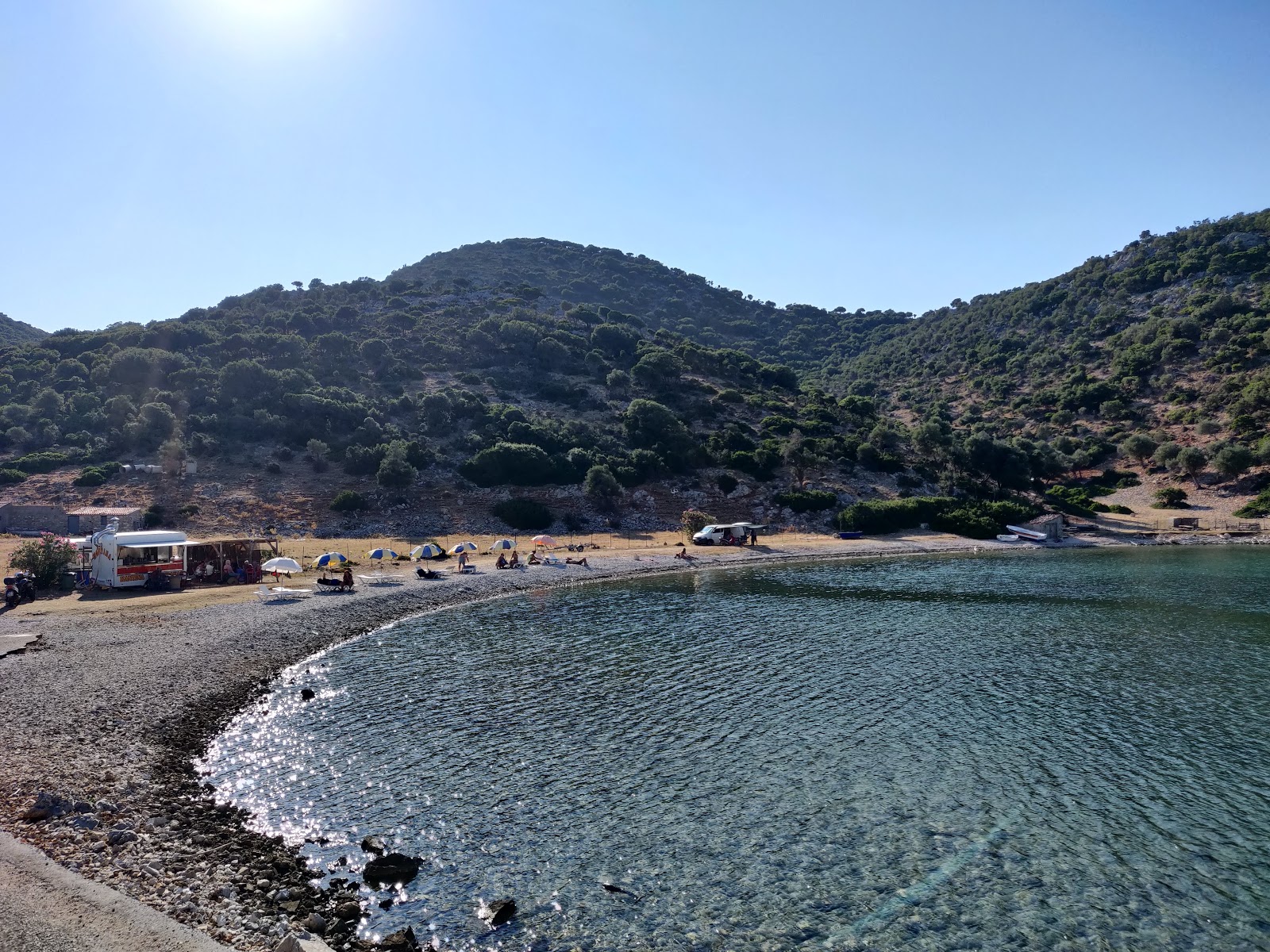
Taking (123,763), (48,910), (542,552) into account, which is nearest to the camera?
(48,910)

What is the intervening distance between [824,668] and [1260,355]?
10717cm

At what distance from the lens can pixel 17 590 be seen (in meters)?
33.8

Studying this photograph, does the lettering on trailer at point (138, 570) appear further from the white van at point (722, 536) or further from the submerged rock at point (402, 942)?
the white van at point (722, 536)

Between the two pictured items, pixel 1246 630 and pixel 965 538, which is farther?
pixel 965 538

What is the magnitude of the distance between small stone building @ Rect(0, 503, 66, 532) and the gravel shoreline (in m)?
28.0

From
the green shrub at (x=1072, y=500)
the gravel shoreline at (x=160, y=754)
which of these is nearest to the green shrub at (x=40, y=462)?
the gravel shoreline at (x=160, y=754)

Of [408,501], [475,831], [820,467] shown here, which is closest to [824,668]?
[475,831]

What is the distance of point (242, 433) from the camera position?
76.2m

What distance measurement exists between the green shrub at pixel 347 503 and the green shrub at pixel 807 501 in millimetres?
40233

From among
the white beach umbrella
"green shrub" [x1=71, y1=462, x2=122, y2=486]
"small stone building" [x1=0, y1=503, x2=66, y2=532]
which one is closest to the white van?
the white beach umbrella

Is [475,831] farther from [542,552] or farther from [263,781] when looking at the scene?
[542,552]

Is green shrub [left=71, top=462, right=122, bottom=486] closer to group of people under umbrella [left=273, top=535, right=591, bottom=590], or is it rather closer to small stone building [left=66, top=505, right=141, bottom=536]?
small stone building [left=66, top=505, right=141, bottom=536]

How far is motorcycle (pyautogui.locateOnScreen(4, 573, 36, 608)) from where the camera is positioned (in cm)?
3353

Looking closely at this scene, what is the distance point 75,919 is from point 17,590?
31115 millimetres
